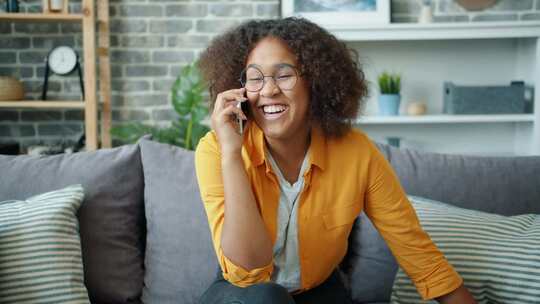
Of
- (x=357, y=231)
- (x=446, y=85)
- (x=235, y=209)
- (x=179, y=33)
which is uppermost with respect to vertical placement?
(x=179, y=33)

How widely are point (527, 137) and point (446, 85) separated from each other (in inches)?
23.8

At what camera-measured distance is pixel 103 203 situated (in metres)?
1.73

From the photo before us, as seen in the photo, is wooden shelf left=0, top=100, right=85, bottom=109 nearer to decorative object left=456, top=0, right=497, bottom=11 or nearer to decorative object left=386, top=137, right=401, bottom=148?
decorative object left=386, top=137, right=401, bottom=148

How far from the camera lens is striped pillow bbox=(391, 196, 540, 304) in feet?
4.82

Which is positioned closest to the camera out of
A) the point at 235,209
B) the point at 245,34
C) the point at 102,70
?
the point at 235,209

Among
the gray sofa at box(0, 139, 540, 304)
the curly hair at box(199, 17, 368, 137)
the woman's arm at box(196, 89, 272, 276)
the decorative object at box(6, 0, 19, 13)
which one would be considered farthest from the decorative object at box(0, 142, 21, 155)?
the woman's arm at box(196, 89, 272, 276)

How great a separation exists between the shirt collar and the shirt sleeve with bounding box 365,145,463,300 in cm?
13

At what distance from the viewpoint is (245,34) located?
4.95ft

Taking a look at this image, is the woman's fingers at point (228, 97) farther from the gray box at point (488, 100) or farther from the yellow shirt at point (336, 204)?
the gray box at point (488, 100)

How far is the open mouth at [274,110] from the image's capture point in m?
1.41

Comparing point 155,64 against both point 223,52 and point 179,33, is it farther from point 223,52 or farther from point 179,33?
point 223,52

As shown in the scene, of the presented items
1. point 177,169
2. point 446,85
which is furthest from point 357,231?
point 446,85

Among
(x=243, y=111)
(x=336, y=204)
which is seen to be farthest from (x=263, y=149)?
(x=336, y=204)

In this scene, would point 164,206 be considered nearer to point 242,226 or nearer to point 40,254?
point 40,254
